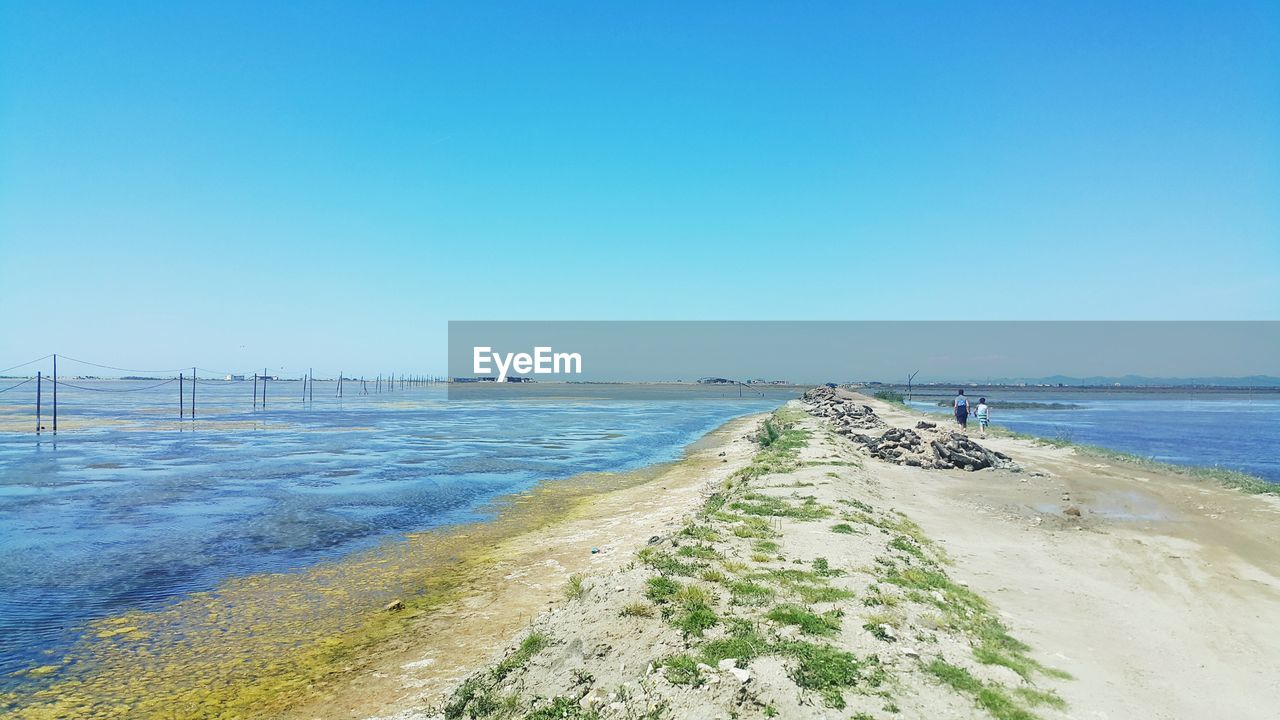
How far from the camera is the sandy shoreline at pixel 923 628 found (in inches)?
215

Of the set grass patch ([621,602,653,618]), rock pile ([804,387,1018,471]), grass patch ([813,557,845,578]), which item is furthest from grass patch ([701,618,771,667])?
rock pile ([804,387,1018,471])

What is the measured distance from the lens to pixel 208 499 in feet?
61.3

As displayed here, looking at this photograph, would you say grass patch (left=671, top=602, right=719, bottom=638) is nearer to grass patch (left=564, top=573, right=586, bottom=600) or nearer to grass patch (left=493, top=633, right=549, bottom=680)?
grass patch (left=493, top=633, right=549, bottom=680)

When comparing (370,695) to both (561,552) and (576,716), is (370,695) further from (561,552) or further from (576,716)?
(561,552)

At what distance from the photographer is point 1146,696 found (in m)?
5.88

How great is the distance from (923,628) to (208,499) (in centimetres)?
1916

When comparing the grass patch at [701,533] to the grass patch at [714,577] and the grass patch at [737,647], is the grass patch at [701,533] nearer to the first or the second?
the grass patch at [714,577]

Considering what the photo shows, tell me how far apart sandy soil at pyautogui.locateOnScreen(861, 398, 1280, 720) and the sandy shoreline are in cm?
4

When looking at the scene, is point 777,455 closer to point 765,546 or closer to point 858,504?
point 858,504

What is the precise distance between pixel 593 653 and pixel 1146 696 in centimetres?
496

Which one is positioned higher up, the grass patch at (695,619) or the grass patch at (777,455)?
the grass patch at (695,619)

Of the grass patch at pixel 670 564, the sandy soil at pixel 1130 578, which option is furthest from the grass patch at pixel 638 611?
the sandy soil at pixel 1130 578

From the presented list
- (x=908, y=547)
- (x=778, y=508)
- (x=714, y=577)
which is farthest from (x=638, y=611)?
(x=778, y=508)

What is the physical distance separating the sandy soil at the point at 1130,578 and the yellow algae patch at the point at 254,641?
7.65 metres
